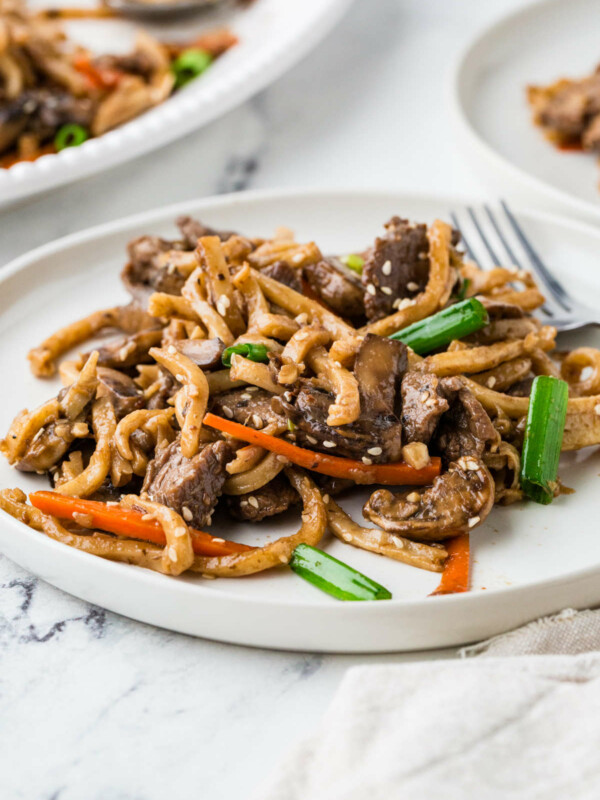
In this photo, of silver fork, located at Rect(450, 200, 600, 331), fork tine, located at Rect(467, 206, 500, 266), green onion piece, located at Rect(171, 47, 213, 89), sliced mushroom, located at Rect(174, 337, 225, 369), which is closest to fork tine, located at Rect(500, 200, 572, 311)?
Answer: silver fork, located at Rect(450, 200, 600, 331)

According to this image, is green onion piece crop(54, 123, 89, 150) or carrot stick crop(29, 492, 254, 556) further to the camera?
green onion piece crop(54, 123, 89, 150)

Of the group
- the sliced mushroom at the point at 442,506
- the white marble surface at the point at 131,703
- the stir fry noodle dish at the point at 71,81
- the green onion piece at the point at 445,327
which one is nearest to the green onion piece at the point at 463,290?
the green onion piece at the point at 445,327

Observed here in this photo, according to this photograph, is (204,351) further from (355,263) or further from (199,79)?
(199,79)

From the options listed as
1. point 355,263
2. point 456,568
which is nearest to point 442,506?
point 456,568

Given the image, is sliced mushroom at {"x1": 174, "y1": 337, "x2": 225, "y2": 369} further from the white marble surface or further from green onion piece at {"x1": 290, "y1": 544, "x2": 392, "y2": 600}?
the white marble surface

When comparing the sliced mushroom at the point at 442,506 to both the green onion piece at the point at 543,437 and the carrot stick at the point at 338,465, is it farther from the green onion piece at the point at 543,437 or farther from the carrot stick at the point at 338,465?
the green onion piece at the point at 543,437
